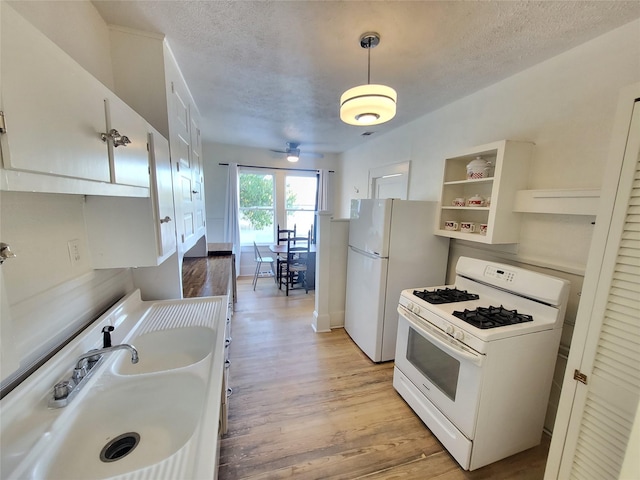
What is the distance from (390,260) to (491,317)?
3.13 feet

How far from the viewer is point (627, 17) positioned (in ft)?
4.44

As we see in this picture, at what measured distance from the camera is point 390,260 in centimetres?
238

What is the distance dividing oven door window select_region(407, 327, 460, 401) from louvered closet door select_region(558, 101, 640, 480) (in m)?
0.58

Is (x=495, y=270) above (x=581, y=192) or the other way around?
the other way around

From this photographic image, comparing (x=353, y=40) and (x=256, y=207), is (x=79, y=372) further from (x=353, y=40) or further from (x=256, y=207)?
(x=256, y=207)

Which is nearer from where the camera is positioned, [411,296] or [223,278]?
[411,296]

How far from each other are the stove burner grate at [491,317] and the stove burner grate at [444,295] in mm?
201

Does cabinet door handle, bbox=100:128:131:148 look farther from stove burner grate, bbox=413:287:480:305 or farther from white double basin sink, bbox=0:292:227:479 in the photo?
stove burner grate, bbox=413:287:480:305

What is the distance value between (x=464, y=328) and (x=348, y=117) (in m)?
1.48

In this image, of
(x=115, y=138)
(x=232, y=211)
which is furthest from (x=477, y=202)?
(x=232, y=211)

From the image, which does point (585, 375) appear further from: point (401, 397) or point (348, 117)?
point (348, 117)

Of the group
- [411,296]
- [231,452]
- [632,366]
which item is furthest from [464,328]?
[231,452]

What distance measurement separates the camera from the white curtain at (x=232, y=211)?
4715 mm

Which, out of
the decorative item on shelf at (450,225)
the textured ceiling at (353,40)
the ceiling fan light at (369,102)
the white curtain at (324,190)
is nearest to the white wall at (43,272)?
the textured ceiling at (353,40)
